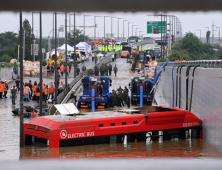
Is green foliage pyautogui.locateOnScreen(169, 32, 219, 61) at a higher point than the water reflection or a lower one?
higher

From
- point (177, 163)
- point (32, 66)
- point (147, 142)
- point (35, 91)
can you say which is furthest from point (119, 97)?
point (177, 163)

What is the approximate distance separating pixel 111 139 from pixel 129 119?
1096 mm

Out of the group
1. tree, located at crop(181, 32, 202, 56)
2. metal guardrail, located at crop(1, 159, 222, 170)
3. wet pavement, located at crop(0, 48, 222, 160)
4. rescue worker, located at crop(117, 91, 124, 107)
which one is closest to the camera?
metal guardrail, located at crop(1, 159, 222, 170)

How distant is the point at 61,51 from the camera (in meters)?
80.1

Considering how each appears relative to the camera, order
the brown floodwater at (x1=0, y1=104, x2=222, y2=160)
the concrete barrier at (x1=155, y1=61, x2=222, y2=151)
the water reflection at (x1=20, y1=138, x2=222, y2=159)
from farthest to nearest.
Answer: the concrete barrier at (x1=155, y1=61, x2=222, y2=151) < the water reflection at (x1=20, y1=138, x2=222, y2=159) < the brown floodwater at (x1=0, y1=104, x2=222, y2=160)

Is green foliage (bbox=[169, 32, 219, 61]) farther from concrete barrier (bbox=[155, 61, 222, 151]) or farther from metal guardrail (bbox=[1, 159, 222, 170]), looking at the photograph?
metal guardrail (bbox=[1, 159, 222, 170])

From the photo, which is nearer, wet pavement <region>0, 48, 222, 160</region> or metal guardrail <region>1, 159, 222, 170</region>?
metal guardrail <region>1, 159, 222, 170</region>

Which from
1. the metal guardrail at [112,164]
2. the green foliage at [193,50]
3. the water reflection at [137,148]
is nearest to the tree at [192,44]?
the green foliage at [193,50]

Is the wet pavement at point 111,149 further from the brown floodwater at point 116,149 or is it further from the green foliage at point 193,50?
the green foliage at point 193,50

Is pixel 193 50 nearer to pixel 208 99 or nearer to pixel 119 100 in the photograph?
pixel 119 100

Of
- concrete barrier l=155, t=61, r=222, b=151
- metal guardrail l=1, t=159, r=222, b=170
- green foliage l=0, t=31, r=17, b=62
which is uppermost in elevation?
green foliage l=0, t=31, r=17, b=62

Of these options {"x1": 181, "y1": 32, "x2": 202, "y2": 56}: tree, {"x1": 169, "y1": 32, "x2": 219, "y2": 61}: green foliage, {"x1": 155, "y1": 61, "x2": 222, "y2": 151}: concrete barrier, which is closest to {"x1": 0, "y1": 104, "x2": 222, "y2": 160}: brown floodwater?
{"x1": 155, "y1": 61, "x2": 222, "y2": 151}: concrete barrier

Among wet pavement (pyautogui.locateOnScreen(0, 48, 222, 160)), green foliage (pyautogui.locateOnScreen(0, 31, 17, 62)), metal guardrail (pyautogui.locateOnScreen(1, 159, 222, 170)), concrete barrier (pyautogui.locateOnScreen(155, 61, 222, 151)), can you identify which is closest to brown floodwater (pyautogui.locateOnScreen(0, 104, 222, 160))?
wet pavement (pyautogui.locateOnScreen(0, 48, 222, 160))

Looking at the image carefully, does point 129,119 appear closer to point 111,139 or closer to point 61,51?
point 111,139
